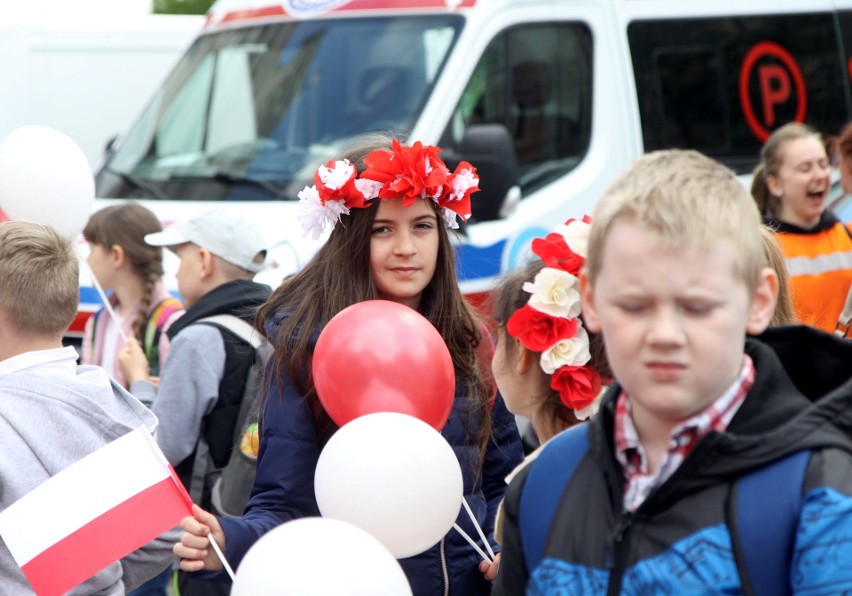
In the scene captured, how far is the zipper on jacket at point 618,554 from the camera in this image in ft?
6.74

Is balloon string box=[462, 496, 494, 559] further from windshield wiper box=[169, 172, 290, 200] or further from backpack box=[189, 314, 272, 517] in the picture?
windshield wiper box=[169, 172, 290, 200]

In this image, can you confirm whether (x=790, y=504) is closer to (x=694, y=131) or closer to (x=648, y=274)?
(x=648, y=274)

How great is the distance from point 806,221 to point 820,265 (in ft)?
1.14

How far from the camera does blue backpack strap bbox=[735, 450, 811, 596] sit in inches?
75.1

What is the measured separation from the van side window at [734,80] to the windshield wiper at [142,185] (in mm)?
2877

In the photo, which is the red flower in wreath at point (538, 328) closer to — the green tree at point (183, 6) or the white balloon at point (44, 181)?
the white balloon at point (44, 181)

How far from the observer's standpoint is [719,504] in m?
1.98

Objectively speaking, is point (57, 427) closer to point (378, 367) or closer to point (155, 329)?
point (378, 367)

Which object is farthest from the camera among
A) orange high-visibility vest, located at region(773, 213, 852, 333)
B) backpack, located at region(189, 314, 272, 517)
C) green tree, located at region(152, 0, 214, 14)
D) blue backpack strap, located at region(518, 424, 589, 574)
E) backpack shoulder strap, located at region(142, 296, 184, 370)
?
green tree, located at region(152, 0, 214, 14)

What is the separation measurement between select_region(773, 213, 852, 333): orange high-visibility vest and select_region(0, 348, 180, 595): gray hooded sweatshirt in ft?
9.63

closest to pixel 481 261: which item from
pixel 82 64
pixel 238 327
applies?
pixel 238 327

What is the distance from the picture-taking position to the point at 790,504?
191cm

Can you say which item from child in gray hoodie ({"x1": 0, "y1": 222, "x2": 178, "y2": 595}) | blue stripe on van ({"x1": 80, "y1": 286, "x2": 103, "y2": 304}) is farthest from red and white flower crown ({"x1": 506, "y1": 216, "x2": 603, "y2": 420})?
blue stripe on van ({"x1": 80, "y1": 286, "x2": 103, "y2": 304})

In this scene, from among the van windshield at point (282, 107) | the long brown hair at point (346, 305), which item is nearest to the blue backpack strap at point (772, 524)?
the long brown hair at point (346, 305)
